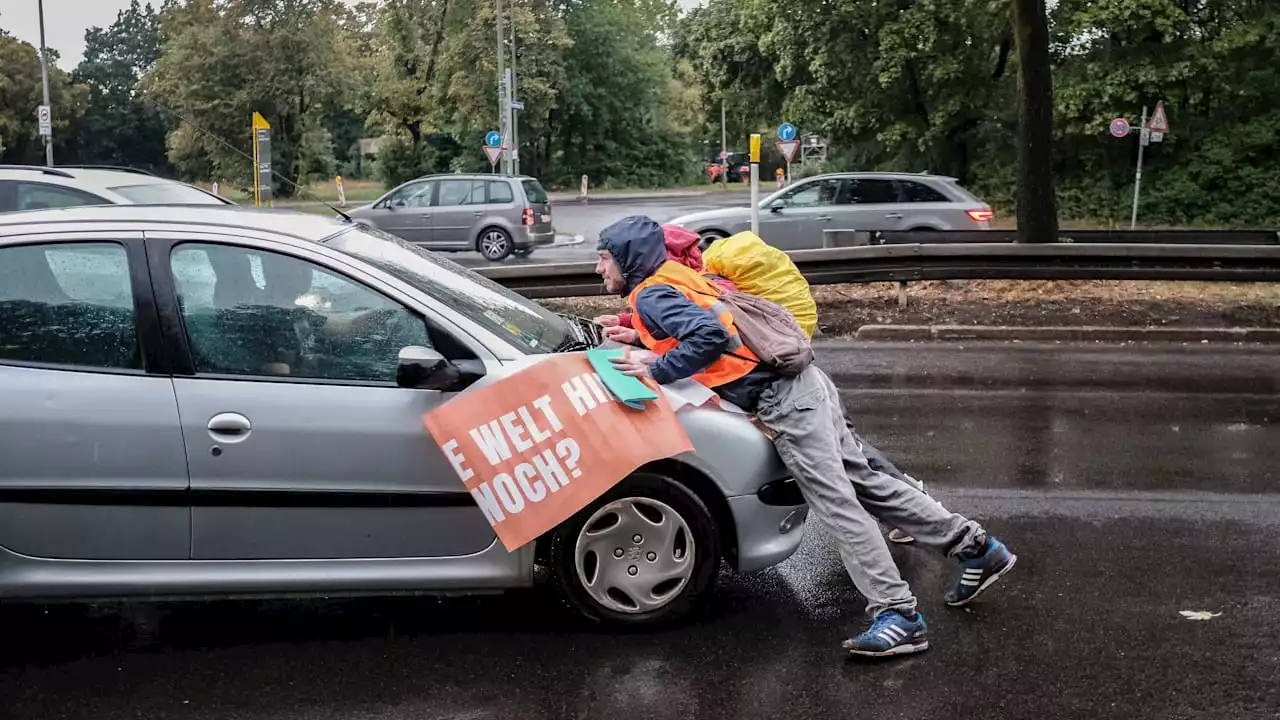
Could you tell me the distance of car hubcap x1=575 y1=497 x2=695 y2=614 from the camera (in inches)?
173

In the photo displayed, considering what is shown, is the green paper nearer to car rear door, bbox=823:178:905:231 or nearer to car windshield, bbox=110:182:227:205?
car windshield, bbox=110:182:227:205

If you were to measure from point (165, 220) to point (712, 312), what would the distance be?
1977 millimetres

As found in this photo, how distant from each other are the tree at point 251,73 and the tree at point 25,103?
5.43m

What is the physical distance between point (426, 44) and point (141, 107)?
631 inches

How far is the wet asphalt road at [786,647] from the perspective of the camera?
13.0 feet

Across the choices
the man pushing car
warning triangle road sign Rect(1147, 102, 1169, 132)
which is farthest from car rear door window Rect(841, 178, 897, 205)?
the man pushing car

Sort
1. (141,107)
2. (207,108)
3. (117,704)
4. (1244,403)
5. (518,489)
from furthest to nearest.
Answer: (141,107), (207,108), (1244,403), (518,489), (117,704)

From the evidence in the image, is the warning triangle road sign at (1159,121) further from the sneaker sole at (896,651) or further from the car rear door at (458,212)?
the sneaker sole at (896,651)

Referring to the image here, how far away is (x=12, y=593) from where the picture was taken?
425 centimetres

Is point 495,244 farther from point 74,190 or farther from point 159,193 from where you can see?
point 74,190

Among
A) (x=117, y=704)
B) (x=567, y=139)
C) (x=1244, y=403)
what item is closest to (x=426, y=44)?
(x=567, y=139)

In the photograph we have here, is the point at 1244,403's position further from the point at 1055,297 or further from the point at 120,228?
the point at 120,228

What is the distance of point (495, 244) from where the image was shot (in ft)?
75.1

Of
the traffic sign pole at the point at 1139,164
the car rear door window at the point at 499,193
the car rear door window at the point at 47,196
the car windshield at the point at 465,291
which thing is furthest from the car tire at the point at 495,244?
the car windshield at the point at 465,291
